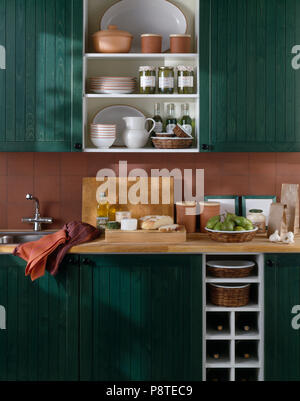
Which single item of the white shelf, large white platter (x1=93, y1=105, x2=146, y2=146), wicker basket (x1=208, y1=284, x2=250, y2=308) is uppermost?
the white shelf

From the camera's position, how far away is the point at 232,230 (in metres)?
3.02

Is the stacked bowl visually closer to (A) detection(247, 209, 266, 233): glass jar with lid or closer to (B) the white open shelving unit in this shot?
(B) the white open shelving unit

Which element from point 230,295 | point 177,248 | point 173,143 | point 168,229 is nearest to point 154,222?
point 168,229

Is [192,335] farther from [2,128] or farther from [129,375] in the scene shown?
[2,128]

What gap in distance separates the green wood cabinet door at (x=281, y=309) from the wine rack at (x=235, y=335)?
45 mm

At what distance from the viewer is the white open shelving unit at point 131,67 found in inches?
129

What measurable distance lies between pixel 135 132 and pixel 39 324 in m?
1.31

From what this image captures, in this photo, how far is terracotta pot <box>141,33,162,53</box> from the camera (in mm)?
3244

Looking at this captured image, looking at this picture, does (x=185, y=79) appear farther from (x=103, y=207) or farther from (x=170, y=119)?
(x=103, y=207)

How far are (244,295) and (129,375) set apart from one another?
81 centimetres

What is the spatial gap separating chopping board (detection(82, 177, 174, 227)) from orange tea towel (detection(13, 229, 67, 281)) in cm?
56

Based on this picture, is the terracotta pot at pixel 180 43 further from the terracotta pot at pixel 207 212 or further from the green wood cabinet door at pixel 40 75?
the terracotta pot at pixel 207 212

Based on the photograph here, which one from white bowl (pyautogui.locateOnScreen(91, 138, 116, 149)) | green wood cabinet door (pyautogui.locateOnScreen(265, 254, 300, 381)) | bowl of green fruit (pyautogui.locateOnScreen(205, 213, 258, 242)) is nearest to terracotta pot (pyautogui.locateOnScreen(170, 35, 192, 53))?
white bowl (pyautogui.locateOnScreen(91, 138, 116, 149))

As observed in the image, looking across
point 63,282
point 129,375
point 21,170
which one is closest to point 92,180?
point 21,170
